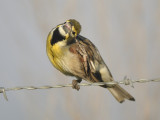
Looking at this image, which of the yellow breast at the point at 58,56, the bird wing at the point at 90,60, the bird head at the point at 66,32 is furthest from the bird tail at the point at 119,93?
the bird head at the point at 66,32

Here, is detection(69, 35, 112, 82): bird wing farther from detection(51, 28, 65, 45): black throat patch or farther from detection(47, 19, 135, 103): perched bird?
detection(51, 28, 65, 45): black throat patch

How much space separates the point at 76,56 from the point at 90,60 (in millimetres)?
151

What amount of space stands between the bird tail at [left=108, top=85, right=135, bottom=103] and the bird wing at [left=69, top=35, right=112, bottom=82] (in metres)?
0.18

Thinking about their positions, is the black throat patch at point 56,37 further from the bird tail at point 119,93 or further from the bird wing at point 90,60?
the bird tail at point 119,93

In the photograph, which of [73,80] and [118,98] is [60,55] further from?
[118,98]

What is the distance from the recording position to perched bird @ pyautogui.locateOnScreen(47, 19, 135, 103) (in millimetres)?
3555

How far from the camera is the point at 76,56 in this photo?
11.8 ft

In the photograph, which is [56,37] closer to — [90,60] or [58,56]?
[58,56]

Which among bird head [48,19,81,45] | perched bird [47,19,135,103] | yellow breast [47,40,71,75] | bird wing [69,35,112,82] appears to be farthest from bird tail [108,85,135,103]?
bird head [48,19,81,45]

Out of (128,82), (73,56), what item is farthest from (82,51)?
(128,82)

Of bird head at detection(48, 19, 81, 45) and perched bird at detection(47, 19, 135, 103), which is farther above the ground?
bird head at detection(48, 19, 81, 45)

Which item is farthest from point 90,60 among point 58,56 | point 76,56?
point 58,56

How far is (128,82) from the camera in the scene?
2732 mm

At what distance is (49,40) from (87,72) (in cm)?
49
